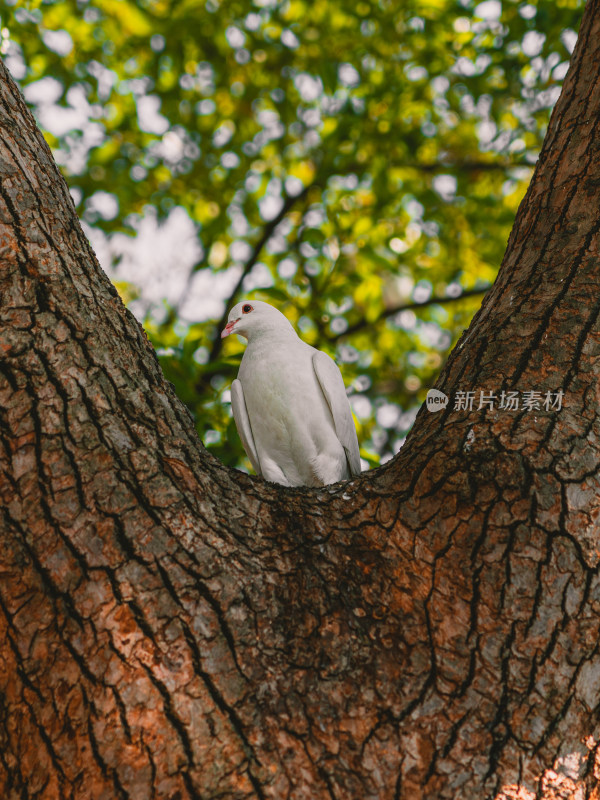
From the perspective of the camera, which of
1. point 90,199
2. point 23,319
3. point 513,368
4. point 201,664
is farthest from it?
point 90,199

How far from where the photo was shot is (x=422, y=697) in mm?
1637

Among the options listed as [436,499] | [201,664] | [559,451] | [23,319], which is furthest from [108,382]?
[559,451]

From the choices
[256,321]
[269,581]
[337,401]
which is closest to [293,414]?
[337,401]

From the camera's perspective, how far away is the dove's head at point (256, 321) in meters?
3.79

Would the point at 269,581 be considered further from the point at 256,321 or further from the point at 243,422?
the point at 256,321

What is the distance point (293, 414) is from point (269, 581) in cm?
163

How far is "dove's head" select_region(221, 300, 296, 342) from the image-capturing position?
3.79 meters

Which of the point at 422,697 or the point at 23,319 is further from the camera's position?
the point at 23,319

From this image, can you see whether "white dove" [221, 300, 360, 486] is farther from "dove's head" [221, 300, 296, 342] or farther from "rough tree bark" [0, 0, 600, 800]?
"rough tree bark" [0, 0, 600, 800]

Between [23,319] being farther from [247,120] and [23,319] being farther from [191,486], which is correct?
[247,120]

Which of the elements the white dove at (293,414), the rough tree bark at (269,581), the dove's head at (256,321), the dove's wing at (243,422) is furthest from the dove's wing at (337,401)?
the rough tree bark at (269,581)

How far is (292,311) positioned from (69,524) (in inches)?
152

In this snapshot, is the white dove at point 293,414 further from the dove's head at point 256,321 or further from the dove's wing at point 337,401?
the dove's head at point 256,321

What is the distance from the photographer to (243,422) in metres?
3.56
